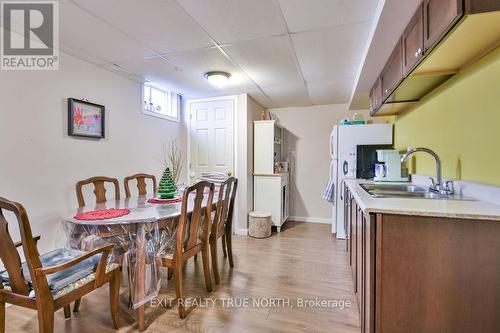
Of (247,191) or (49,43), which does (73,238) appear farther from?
(247,191)

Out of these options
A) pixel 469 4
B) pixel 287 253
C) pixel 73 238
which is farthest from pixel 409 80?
pixel 73 238

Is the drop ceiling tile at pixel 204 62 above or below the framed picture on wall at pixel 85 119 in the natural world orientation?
above

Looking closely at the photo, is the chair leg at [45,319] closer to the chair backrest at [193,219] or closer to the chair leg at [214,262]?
the chair backrest at [193,219]

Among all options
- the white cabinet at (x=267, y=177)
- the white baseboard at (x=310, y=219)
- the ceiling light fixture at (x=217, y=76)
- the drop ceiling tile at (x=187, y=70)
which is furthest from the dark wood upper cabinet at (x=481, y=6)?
the white baseboard at (x=310, y=219)

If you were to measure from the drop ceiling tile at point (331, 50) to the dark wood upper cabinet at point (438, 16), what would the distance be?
0.59 meters

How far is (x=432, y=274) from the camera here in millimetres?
1151

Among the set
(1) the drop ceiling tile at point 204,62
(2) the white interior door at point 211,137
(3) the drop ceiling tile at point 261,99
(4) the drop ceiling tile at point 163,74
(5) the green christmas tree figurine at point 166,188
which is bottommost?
(5) the green christmas tree figurine at point 166,188

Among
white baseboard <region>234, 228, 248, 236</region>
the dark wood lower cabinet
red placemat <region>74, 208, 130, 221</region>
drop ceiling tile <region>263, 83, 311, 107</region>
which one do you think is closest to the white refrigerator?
drop ceiling tile <region>263, 83, 311, 107</region>

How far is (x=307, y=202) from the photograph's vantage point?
4633mm

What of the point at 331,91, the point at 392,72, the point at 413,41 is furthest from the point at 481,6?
the point at 331,91

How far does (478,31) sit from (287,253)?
2.64 meters

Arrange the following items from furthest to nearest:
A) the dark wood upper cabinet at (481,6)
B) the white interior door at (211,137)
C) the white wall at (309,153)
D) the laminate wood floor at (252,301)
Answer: the white wall at (309,153)
the white interior door at (211,137)
the laminate wood floor at (252,301)
the dark wood upper cabinet at (481,6)

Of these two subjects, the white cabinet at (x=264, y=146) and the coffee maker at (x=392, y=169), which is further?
the white cabinet at (x=264, y=146)

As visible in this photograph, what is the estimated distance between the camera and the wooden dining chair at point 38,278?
1.23 metres
